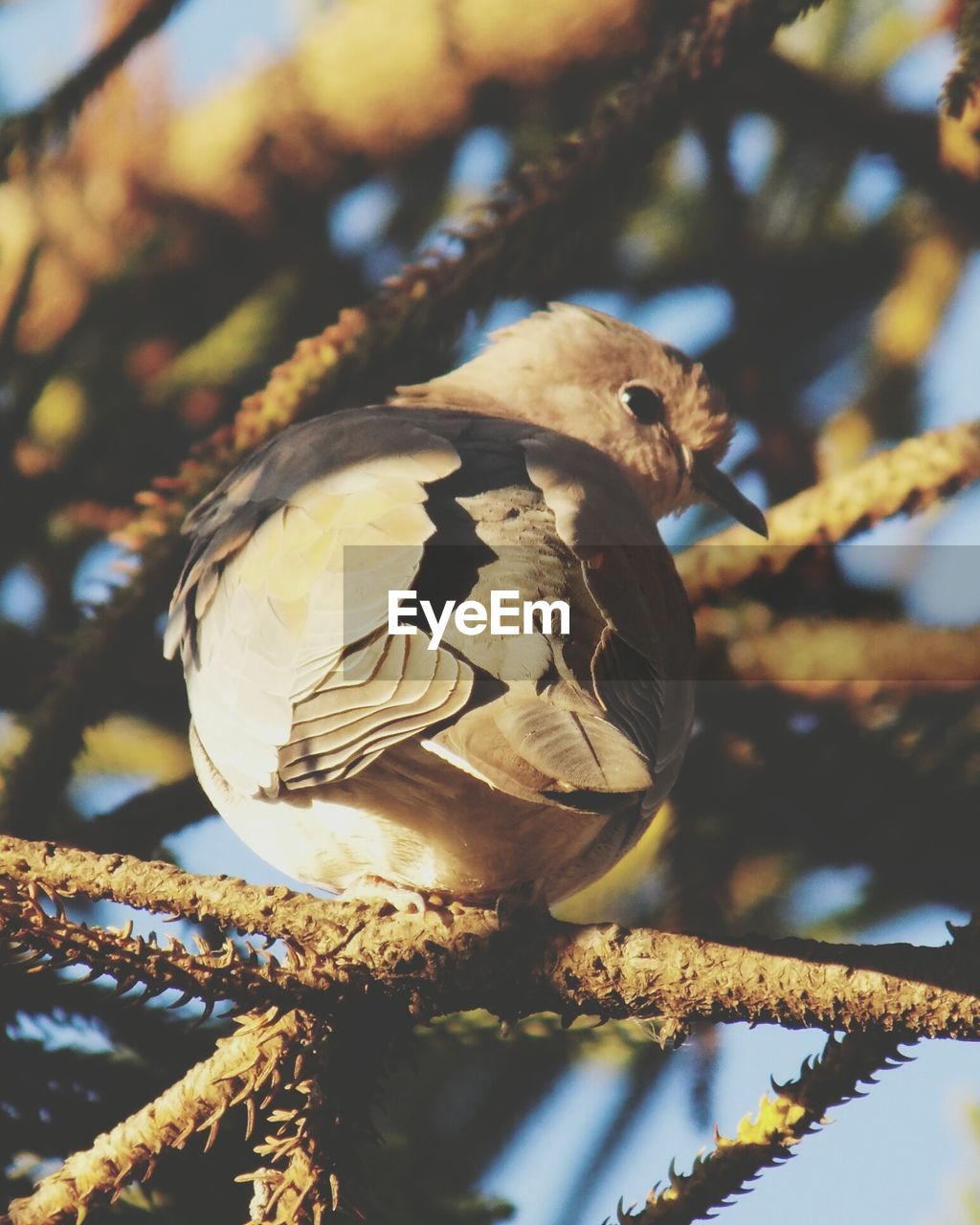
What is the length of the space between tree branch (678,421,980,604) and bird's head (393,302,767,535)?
0.59 m

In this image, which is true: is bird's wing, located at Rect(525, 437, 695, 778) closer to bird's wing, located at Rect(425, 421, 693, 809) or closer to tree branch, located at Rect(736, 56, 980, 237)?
bird's wing, located at Rect(425, 421, 693, 809)

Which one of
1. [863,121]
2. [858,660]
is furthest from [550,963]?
[863,121]

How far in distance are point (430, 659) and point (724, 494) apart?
170cm

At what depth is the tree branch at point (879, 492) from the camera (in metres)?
3.09

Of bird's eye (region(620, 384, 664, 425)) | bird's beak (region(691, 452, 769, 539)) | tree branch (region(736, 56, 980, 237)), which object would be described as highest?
tree branch (region(736, 56, 980, 237))

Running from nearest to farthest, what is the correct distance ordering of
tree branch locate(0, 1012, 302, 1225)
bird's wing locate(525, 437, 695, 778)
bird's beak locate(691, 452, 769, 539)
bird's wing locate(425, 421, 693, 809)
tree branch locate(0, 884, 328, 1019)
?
tree branch locate(0, 884, 328, 1019) → tree branch locate(0, 1012, 302, 1225) → bird's wing locate(425, 421, 693, 809) → bird's wing locate(525, 437, 695, 778) → bird's beak locate(691, 452, 769, 539)

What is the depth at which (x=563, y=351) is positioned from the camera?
394 cm

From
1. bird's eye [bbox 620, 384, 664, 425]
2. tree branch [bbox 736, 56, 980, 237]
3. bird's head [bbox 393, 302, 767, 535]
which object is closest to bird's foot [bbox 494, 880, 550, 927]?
bird's head [bbox 393, 302, 767, 535]

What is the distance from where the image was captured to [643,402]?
13.0ft

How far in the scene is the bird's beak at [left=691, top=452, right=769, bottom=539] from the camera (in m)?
3.56

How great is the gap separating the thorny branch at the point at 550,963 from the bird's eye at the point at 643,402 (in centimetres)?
203

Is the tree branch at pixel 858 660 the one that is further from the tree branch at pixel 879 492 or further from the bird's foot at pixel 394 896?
the bird's foot at pixel 394 896

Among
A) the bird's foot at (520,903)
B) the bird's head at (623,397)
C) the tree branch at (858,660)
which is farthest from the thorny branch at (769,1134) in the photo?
the bird's head at (623,397)

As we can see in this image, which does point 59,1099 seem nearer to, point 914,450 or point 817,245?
point 914,450
